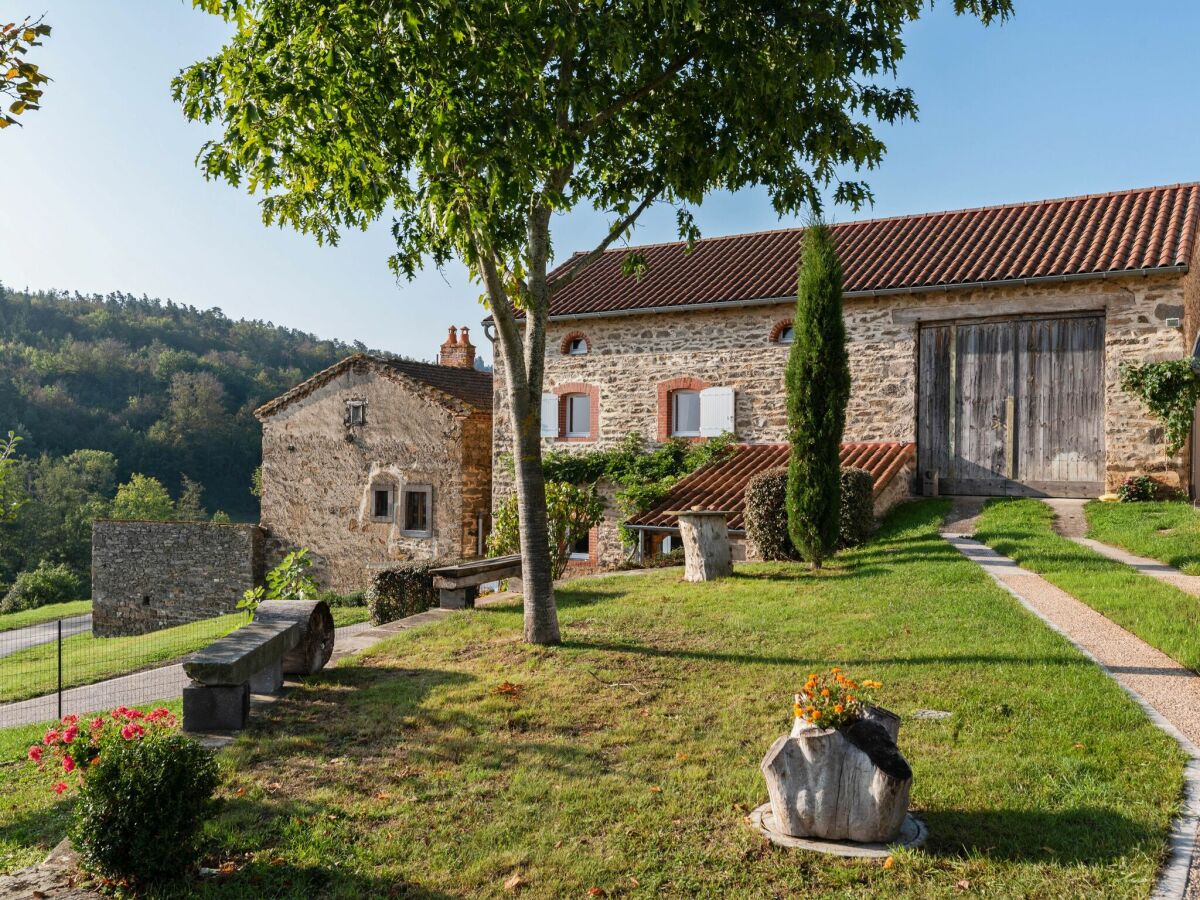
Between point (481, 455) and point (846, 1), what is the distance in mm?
14266

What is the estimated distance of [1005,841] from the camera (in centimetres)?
396

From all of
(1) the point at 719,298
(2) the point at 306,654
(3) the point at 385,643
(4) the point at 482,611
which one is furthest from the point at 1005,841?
(1) the point at 719,298

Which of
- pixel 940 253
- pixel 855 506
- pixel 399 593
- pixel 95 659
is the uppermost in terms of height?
pixel 940 253

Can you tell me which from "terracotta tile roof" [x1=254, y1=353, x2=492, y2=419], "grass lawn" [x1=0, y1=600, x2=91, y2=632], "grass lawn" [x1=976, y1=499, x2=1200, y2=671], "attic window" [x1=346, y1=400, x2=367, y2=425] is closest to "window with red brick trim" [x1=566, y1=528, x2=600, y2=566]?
"terracotta tile roof" [x1=254, y1=353, x2=492, y2=419]

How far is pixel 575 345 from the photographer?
733 inches

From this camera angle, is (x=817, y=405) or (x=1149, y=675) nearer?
(x=1149, y=675)

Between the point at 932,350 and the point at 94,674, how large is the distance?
46.0 ft

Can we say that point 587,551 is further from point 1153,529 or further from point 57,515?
point 57,515

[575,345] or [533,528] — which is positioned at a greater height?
[575,345]

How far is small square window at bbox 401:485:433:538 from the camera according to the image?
66.4 feet

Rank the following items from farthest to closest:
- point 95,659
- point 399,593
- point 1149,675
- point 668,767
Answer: point 95,659 → point 399,593 → point 1149,675 → point 668,767

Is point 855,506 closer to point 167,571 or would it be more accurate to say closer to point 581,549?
point 581,549

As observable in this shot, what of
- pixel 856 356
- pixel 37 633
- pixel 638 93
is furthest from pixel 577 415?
pixel 37 633

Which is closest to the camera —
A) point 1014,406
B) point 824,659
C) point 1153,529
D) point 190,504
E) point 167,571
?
point 824,659
